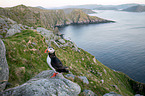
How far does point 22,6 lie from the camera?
258 ft

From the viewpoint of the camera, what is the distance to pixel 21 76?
383 inches

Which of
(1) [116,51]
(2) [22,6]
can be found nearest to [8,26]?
(2) [22,6]

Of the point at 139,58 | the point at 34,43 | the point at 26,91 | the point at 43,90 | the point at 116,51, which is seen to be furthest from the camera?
the point at 116,51

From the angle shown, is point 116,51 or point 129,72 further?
point 116,51

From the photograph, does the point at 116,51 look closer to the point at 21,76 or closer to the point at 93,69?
the point at 93,69

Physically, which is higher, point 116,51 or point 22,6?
point 22,6

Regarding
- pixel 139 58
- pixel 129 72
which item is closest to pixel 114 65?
pixel 129 72

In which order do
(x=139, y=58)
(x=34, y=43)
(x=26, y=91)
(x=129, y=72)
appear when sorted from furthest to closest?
1. (x=139, y=58)
2. (x=129, y=72)
3. (x=34, y=43)
4. (x=26, y=91)

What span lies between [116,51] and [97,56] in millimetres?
19161

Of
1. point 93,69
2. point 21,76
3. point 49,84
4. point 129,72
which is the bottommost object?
point 129,72

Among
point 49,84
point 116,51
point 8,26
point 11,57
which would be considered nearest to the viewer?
point 49,84

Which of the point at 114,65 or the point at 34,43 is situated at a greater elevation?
the point at 34,43

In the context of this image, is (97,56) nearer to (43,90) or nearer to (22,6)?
(43,90)

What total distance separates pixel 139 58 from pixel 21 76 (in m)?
77.5
